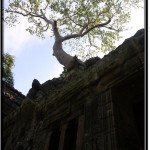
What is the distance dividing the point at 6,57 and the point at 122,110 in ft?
35.6

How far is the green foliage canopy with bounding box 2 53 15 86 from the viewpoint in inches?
463

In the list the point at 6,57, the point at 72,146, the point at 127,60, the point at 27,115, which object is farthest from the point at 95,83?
the point at 6,57

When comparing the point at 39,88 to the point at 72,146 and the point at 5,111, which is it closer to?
the point at 5,111

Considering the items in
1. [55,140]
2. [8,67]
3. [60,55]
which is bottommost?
[55,140]

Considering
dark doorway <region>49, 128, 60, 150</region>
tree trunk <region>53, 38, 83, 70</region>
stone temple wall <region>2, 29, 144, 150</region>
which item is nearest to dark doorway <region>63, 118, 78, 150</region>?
stone temple wall <region>2, 29, 144, 150</region>

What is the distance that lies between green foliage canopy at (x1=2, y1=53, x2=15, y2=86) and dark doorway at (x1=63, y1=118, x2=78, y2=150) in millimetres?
7860

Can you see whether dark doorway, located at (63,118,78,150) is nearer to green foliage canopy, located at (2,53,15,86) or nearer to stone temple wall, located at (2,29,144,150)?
stone temple wall, located at (2,29,144,150)

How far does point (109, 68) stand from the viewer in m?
3.96

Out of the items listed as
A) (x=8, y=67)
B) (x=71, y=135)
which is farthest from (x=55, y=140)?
(x=8, y=67)

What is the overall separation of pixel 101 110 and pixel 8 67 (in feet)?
32.7

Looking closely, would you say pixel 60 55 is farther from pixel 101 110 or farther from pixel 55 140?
pixel 101 110

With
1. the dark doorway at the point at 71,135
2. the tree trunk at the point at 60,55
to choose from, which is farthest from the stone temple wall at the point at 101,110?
the tree trunk at the point at 60,55

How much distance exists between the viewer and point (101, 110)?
3.71m

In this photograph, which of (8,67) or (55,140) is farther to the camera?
(8,67)
